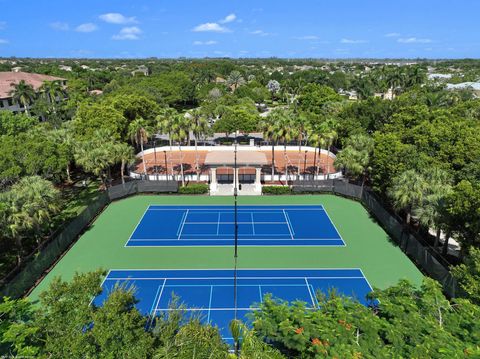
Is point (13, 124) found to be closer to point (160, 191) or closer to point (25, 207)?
point (160, 191)

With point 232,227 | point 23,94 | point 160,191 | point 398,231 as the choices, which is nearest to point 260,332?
point 232,227

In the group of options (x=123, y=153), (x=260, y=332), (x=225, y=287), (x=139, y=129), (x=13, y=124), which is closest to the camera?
(x=260, y=332)

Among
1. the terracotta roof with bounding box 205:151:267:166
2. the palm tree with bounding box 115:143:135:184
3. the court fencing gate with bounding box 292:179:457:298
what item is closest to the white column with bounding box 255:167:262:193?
the terracotta roof with bounding box 205:151:267:166

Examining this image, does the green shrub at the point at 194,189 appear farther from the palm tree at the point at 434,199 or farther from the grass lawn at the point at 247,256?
the palm tree at the point at 434,199

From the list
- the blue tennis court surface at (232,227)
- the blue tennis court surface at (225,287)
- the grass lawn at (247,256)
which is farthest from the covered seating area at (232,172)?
the blue tennis court surface at (225,287)

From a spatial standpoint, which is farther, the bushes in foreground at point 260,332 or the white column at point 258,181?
the white column at point 258,181
